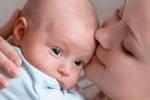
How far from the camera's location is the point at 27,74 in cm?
96

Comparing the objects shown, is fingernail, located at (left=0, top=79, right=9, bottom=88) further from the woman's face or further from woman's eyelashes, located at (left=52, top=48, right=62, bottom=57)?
the woman's face

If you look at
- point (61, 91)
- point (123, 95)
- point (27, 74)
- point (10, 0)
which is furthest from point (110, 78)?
point (10, 0)

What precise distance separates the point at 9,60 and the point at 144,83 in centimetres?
45

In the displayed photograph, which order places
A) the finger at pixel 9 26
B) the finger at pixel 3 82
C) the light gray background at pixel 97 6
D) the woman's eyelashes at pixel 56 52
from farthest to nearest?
the light gray background at pixel 97 6 → the finger at pixel 9 26 → the woman's eyelashes at pixel 56 52 → the finger at pixel 3 82

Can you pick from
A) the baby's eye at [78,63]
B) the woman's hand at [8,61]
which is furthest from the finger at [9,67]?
the baby's eye at [78,63]

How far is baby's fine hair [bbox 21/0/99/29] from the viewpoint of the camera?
40.7 inches

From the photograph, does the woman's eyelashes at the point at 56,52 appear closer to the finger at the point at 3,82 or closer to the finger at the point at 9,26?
the finger at the point at 3,82

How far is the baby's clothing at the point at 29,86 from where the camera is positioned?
939mm

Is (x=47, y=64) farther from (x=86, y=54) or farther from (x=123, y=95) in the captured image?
(x=123, y=95)

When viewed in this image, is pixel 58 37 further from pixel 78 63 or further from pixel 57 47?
pixel 78 63

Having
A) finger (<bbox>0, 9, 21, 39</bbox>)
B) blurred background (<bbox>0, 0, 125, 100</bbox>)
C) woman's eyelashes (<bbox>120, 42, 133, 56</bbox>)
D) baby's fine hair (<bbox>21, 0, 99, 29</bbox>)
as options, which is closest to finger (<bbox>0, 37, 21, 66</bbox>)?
baby's fine hair (<bbox>21, 0, 99, 29</bbox>)

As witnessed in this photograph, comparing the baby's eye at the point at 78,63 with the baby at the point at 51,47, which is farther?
the baby's eye at the point at 78,63

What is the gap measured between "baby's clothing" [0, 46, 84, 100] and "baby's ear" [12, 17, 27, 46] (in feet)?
0.19

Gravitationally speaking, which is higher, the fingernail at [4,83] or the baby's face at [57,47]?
the fingernail at [4,83]
